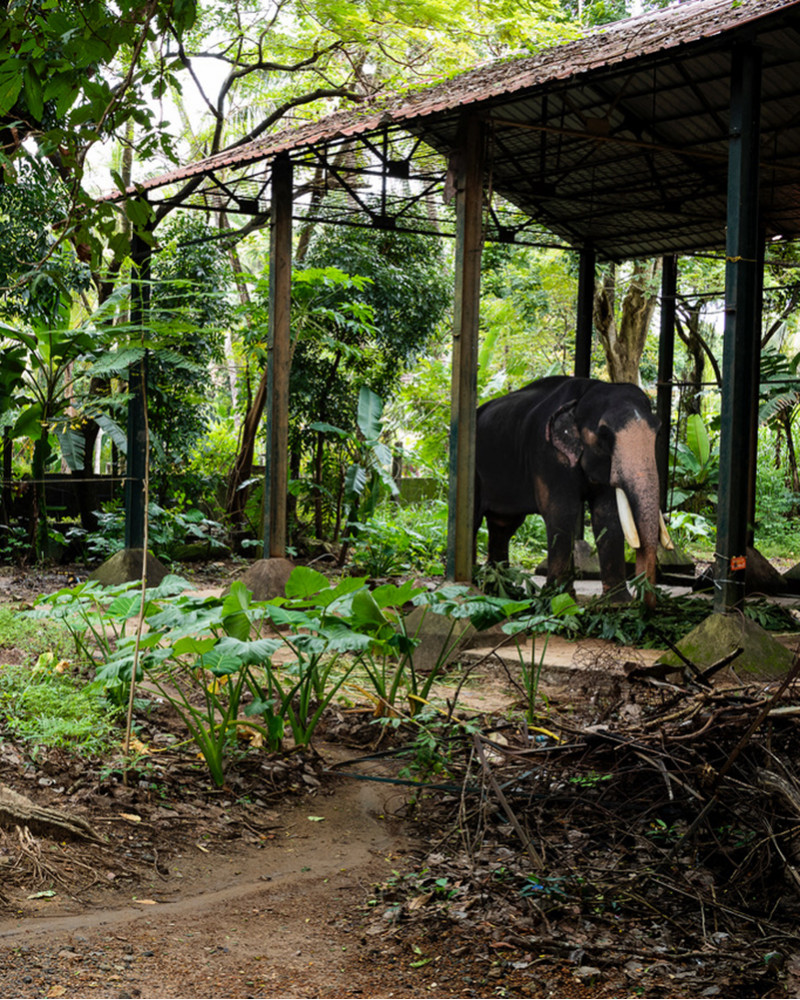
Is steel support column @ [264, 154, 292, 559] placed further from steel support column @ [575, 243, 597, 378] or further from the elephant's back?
steel support column @ [575, 243, 597, 378]

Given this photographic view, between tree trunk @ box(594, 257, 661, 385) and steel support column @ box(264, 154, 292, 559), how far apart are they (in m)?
9.57

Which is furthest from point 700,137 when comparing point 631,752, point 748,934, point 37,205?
point 748,934

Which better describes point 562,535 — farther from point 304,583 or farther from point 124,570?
point 304,583

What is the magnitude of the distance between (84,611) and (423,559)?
297 inches

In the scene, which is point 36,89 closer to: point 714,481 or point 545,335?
point 714,481

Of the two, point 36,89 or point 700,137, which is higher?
point 700,137

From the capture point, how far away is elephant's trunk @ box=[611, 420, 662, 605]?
8594 mm

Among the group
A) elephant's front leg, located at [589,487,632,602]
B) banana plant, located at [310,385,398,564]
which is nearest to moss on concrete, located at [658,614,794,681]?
elephant's front leg, located at [589,487,632,602]

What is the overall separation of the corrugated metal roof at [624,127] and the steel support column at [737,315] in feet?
1.20

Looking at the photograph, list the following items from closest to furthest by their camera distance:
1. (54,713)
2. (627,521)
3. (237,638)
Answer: (237,638)
(54,713)
(627,521)

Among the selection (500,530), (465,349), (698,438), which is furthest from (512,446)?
(698,438)

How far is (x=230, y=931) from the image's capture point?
3457 mm

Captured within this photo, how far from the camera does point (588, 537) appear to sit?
16.0 meters

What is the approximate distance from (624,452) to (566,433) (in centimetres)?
72
